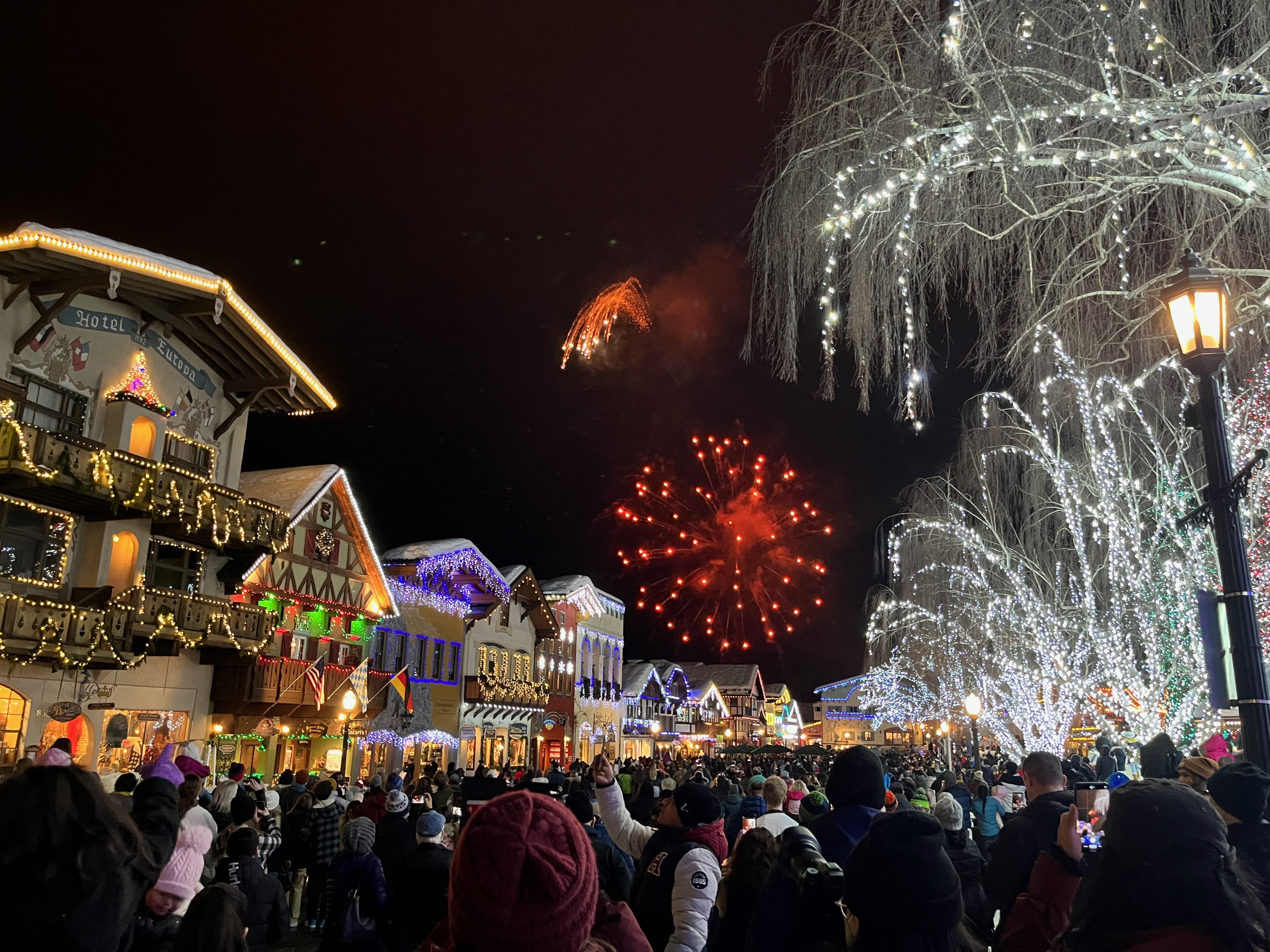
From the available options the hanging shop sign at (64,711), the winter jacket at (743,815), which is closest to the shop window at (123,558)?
the hanging shop sign at (64,711)

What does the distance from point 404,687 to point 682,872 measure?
1120 inches

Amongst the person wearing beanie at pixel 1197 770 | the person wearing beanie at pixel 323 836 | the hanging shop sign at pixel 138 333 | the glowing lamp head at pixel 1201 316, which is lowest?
the person wearing beanie at pixel 323 836

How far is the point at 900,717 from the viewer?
3605 inches

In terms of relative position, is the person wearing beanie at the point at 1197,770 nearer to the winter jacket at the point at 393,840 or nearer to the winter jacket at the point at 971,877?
the winter jacket at the point at 971,877

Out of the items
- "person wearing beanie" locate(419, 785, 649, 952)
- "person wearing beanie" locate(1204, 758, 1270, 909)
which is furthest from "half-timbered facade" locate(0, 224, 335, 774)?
"person wearing beanie" locate(1204, 758, 1270, 909)

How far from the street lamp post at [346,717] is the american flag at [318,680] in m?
0.91

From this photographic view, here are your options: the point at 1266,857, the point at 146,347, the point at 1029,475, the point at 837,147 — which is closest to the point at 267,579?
the point at 146,347

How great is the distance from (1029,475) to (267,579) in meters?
19.6

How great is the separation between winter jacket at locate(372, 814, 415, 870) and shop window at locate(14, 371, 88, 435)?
1321 centimetres

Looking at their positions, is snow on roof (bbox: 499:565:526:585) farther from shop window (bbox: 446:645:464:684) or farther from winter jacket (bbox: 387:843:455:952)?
winter jacket (bbox: 387:843:455:952)

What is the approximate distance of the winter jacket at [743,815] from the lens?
9.82 m

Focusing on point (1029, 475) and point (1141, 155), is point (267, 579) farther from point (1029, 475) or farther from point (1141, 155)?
point (1141, 155)

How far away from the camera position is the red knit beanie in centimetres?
235

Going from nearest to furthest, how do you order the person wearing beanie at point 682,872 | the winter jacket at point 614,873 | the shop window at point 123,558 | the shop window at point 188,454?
the person wearing beanie at point 682,872 → the winter jacket at point 614,873 → the shop window at point 123,558 → the shop window at point 188,454
